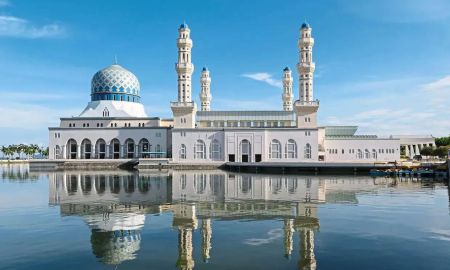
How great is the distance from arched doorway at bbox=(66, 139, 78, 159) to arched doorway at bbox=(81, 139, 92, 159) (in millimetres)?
1453

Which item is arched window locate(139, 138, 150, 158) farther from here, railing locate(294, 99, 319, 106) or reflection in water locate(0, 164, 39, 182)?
railing locate(294, 99, 319, 106)

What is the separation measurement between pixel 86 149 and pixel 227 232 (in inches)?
2629

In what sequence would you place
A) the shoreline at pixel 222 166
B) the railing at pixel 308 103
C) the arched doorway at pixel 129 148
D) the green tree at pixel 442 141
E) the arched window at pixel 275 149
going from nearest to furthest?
→ the shoreline at pixel 222 166 < the railing at pixel 308 103 < the arched window at pixel 275 149 < the arched doorway at pixel 129 148 < the green tree at pixel 442 141

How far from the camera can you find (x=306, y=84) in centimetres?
6725

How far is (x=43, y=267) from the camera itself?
10.9m

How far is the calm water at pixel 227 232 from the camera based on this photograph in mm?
11320

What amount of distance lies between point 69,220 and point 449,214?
18762mm

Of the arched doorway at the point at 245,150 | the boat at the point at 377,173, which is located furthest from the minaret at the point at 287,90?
the boat at the point at 377,173

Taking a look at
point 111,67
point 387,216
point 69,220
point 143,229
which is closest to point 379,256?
point 387,216

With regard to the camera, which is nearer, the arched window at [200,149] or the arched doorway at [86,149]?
the arched window at [200,149]

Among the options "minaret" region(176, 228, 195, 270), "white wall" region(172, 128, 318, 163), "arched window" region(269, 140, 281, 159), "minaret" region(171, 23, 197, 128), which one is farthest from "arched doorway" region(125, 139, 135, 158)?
"minaret" region(176, 228, 195, 270)

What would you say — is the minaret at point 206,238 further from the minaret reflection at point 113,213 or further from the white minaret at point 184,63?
the white minaret at point 184,63

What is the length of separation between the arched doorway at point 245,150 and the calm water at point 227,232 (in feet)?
137

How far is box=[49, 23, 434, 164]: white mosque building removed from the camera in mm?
67250
